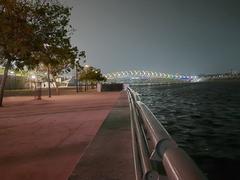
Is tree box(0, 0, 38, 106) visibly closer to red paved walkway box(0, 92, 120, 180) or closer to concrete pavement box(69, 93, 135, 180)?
red paved walkway box(0, 92, 120, 180)

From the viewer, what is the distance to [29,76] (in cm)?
8994

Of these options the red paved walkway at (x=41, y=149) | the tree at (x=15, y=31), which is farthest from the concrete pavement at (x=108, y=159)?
the tree at (x=15, y=31)

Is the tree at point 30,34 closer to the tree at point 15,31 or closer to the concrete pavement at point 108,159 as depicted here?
the tree at point 15,31

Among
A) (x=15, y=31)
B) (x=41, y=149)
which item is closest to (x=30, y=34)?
(x=15, y=31)

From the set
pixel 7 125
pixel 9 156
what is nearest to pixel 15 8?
pixel 7 125

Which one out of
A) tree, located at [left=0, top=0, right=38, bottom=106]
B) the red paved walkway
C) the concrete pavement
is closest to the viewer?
the concrete pavement

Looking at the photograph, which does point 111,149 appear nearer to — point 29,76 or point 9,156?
point 9,156

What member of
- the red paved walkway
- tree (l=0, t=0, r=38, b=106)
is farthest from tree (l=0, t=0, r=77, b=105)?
the red paved walkway

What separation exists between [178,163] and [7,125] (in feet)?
39.0

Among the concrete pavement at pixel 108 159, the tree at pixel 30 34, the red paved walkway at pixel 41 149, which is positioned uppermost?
the tree at pixel 30 34

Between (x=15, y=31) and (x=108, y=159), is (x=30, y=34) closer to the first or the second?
(x=15, y=31)

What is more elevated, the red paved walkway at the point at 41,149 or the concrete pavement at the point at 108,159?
the concrete pavement at the point at 108,159

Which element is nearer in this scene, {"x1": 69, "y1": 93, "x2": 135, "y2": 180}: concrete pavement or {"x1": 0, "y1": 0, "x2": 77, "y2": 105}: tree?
{"x1": 69, "y1": 93, "x2": 135, "y2": 180}: concrete pavement

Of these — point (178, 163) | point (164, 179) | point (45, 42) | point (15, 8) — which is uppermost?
point (15, 8)
